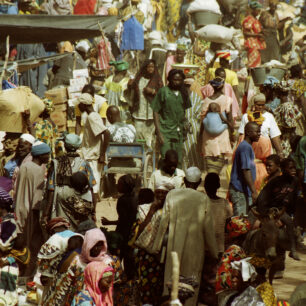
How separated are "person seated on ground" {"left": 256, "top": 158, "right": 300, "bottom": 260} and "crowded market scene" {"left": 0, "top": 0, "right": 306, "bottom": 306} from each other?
13 mm

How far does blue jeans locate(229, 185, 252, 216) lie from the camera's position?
34.6 ft

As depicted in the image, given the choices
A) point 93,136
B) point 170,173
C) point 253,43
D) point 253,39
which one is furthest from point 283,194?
point 253,39

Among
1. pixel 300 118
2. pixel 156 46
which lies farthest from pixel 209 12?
pixel 300 118

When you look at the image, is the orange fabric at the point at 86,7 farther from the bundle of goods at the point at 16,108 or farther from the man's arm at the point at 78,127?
the bundle of goods at the point at 16,108

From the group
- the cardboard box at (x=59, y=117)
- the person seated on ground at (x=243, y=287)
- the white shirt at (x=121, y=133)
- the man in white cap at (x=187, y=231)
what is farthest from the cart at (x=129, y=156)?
the person seated on ground at (x=243, y=287)

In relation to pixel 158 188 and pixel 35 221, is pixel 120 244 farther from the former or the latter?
pixel 35 221

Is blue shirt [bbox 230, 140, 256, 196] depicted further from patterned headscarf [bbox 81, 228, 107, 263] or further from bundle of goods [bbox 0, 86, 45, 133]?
patterned headscarf [bbox 81, 228, 107, 263]

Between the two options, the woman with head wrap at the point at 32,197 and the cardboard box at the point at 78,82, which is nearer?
the woman with head wrap at the point at 32,197

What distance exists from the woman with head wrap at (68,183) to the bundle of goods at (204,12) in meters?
13.6

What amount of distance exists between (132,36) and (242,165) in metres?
11.5

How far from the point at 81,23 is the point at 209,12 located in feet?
30.1

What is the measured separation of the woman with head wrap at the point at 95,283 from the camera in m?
7.38

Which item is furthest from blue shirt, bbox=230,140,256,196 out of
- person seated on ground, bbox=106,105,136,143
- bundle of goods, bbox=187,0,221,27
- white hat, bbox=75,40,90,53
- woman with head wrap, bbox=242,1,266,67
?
woman with head wrap, bbox=242,1,266,67

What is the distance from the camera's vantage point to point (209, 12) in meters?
23.0
